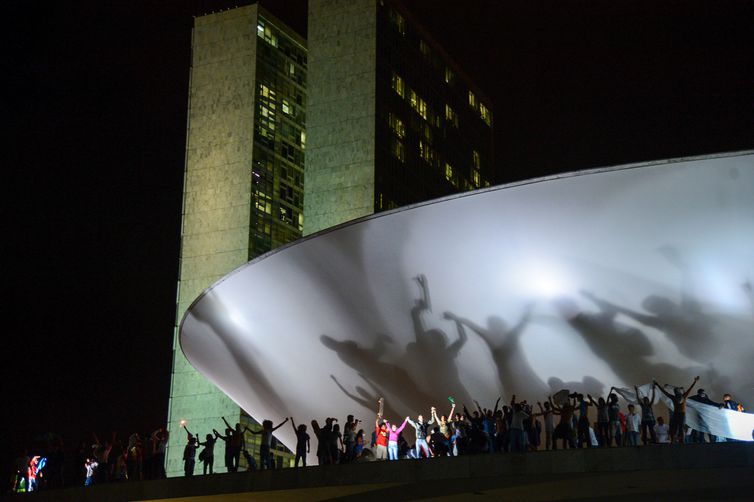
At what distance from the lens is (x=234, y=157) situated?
2494 inches

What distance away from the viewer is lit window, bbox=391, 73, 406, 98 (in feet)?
216

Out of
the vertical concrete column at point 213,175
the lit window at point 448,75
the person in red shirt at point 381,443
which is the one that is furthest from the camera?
the lit window at point 448,75

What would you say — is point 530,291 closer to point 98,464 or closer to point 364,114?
point 98,464

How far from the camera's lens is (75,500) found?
20156 millimetres

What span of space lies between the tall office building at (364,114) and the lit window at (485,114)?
40.7 feet

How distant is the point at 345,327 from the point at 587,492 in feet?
31.1

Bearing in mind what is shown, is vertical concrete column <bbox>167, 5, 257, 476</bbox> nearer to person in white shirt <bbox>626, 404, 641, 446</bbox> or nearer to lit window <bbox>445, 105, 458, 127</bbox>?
lit window <bbox>445, 105, 458, 127</bbox>

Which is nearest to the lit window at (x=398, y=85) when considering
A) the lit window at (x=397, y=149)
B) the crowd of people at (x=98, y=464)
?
the lit window at (x=397, y=149)

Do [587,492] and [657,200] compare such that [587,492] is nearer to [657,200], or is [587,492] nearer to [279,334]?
[657,200]

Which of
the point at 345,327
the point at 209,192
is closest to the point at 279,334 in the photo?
the point at 345,327

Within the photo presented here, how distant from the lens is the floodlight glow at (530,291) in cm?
1870

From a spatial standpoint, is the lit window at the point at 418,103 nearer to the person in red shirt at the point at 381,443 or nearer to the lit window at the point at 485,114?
the lit window at the point at 485,114

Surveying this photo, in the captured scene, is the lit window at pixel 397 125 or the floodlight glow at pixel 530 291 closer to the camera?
the floodlight glow at pixel 530 291

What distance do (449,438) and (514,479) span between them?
3.83 m
